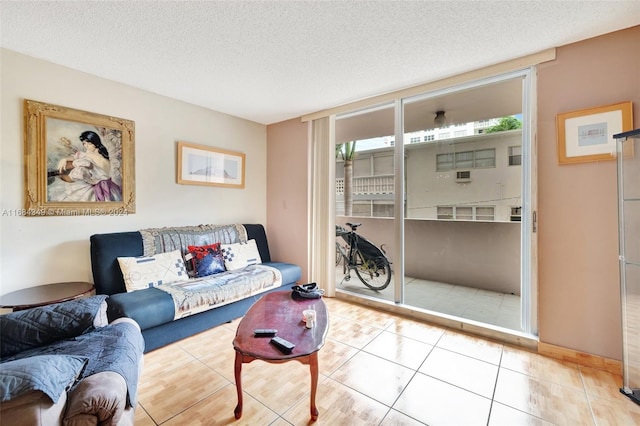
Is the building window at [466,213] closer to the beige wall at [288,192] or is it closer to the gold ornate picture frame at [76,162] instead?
the beige wall at [288,192]

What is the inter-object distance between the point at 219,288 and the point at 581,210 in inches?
121

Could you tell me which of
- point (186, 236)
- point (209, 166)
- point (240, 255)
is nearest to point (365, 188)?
point (240, 255)

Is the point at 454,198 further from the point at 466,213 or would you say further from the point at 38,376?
the point at 38,376

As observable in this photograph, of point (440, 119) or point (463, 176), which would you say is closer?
point (463, 176)

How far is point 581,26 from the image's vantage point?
72.4 inches

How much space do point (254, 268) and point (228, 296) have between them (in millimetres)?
604

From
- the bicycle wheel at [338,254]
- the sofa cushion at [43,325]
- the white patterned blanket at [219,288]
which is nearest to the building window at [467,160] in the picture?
the bicycle wheel at [338,254]

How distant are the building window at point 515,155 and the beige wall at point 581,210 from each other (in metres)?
0.33

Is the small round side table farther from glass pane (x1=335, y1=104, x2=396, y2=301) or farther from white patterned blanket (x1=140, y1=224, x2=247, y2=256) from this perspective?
glass pane (x1=335, y1=104, x2=396, y2=301)

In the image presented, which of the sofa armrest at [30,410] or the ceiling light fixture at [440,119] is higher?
the ceiling light fixture at [440,119]

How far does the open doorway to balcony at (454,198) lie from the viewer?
2.54 metres

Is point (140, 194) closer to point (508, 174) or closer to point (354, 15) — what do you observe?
point (354, 15)

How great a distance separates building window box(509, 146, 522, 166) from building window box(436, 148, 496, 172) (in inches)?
5.9

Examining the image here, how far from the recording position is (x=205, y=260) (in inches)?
113
